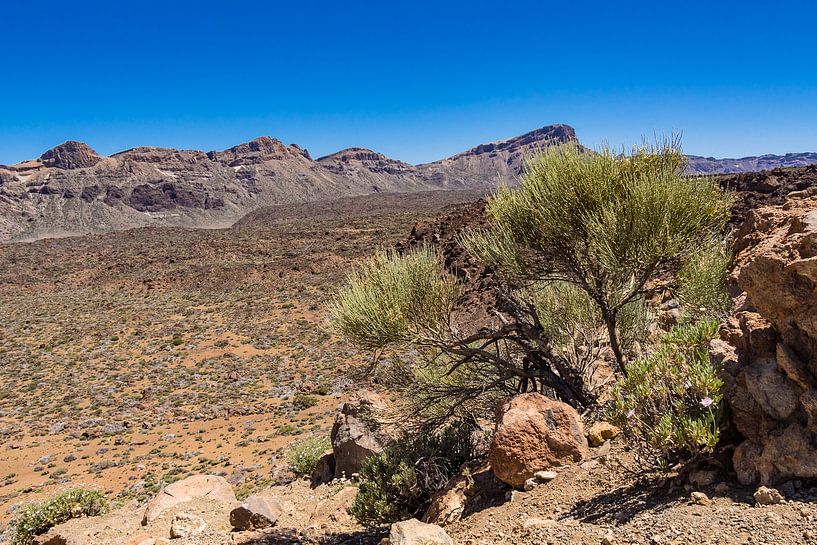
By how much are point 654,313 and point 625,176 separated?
389 cm

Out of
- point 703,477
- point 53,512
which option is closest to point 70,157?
point 53,512

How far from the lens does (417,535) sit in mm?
3502

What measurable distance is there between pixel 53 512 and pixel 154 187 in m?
146

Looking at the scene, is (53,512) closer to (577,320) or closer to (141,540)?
(141,540)

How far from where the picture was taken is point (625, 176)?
529 cm

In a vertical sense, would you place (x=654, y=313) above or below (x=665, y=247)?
below

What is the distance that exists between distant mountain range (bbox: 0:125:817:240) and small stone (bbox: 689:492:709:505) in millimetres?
128282

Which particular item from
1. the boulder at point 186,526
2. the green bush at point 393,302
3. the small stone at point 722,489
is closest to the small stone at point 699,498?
the small stone at point 722,489

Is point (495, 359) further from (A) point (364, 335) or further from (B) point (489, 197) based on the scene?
(B) point (489, 197)

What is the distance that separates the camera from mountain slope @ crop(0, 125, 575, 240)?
387 ft

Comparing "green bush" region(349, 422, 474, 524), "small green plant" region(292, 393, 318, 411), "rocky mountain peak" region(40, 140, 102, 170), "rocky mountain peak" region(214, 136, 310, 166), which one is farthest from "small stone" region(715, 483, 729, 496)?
"rocky mountain peak" region(214, 136, 310, 166)

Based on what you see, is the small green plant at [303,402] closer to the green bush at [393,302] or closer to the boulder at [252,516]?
the boulder at [252,516]

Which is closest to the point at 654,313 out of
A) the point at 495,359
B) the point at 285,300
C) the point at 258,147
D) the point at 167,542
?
the point at 495,359

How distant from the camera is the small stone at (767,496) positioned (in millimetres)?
2820
